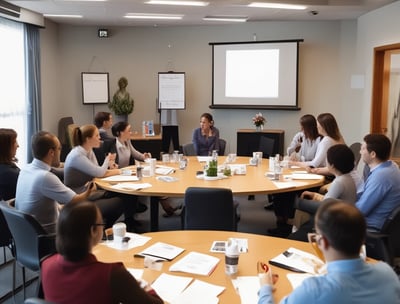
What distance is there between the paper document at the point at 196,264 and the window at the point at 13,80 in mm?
5296

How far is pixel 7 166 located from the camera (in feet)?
12.1

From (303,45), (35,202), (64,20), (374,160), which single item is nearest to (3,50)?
(64,20)

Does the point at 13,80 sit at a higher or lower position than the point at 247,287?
higher

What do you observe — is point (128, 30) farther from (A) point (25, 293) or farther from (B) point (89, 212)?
(B) point (89, 212)

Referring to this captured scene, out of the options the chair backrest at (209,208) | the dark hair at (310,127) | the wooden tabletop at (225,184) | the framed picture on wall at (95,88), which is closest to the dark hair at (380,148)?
the wooden tabletop at (225,184)

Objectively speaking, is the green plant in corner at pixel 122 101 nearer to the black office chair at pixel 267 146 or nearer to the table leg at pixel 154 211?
the black office chair at pixel 267 146

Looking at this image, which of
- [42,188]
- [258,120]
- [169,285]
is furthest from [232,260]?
[258,120]

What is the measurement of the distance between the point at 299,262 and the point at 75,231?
1.20m

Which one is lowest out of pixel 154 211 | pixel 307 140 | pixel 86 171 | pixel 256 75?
pixel 154 211

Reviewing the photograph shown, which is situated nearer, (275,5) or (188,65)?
(275,5)

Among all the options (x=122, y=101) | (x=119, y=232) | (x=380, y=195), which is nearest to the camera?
(x=119, y=232)

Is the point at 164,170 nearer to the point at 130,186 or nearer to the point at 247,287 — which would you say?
the point at 130,186

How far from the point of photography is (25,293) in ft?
11.4

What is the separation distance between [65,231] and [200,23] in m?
7.21
